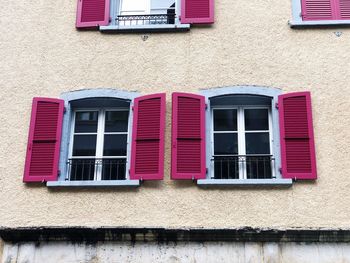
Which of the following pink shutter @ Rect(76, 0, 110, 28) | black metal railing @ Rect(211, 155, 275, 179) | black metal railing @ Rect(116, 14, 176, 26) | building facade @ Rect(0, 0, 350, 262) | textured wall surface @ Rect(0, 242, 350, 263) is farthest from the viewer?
black metal railing @ Rect(116, 14, 176, 26)

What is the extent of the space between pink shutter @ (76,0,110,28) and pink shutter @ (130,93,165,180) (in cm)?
174

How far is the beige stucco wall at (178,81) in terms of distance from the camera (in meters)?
8.26

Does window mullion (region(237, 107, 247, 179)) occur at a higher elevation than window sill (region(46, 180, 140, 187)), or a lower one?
higher

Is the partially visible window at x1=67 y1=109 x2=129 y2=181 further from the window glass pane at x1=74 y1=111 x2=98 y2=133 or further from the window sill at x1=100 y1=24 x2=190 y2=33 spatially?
the window sill at x1=100 y1=24 x2=190 y2=33

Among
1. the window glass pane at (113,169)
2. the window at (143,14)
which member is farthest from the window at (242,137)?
the window at (143,14)

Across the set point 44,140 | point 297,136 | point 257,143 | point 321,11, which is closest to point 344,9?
point 321,11

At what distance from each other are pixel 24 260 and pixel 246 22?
5.31 m

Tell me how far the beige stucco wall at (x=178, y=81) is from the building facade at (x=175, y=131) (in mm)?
21

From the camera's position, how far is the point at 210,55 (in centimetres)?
927

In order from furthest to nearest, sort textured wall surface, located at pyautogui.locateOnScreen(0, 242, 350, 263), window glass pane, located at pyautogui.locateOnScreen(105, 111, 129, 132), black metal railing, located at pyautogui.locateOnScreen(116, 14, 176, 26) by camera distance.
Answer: black metal railing, located at pyautogui.locateOnScreen(116, 14, 176, 26) < window glass pane, located at pyautogui.locateOnScreen(105, 111, 129, 132) < textured wall surface, located at pyautogui.locateOnScreen(0, 242, 350, 263)

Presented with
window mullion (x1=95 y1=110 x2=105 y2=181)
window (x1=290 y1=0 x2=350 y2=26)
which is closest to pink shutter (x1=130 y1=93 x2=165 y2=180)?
window mullion (x1=95 y1=110 x2=105 y2=181)

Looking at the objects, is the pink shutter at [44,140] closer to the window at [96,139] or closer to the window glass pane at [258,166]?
the window at [96,139]

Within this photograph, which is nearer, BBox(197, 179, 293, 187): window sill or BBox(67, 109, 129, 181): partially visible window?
BBox(197, 179, 293, 187): window sill

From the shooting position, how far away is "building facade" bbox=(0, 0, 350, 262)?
26.7 feet
